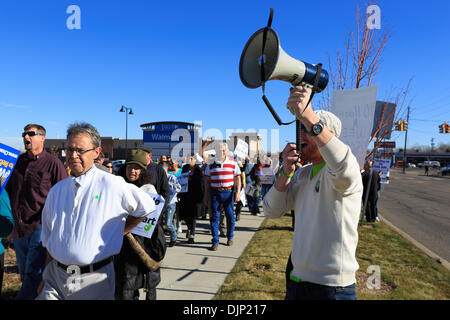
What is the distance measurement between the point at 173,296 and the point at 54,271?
189 centimetres

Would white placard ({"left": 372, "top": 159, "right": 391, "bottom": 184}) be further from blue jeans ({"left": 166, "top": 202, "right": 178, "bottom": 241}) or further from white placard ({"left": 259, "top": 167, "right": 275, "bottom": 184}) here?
blue jeans ({"left": 166, "top": 202, "right": 178, "bottom": 241})

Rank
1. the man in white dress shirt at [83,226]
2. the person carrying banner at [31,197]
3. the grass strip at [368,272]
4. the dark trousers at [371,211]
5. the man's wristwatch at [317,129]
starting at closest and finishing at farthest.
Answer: the man's wristwatch at [317,129]
the man in white dress shirt at [83,226]
the person carrying banner at [31,197]
the grass strip at [368,272]
the dark trousers at [371,211]

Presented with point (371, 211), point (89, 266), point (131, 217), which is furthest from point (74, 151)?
point (371, 211)

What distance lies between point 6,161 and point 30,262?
1206 mm

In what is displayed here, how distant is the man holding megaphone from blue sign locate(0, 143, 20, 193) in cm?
219

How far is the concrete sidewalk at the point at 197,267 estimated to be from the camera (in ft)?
12.1

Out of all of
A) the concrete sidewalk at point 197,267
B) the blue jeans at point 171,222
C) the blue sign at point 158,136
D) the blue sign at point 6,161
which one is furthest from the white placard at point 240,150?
the blue sign at point 158,136

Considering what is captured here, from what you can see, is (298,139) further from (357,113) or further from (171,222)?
(171,222)

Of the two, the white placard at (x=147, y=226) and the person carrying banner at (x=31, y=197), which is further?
the person carrying banner at (x=31, y=197)

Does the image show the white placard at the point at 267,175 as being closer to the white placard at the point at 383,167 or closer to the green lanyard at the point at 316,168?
the white placard at the point at 383,167

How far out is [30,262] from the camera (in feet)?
10.1

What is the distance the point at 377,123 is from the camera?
15.6 feet

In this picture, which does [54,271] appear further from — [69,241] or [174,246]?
[174,246]
